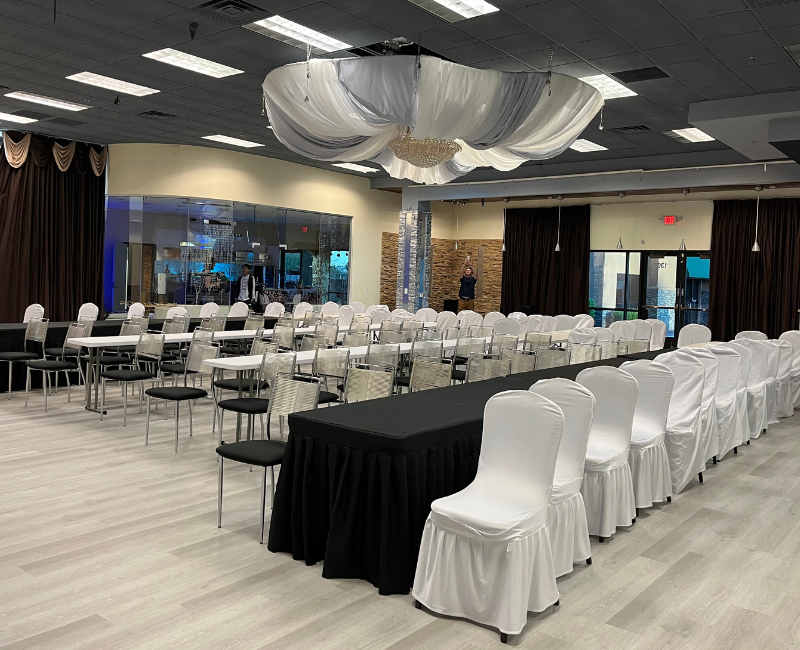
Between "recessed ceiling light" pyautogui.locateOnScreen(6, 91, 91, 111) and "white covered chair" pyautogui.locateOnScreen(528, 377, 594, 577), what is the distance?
393 inches

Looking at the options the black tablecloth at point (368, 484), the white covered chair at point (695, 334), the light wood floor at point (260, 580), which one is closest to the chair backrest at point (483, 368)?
the light wood floor at point (260, 580)

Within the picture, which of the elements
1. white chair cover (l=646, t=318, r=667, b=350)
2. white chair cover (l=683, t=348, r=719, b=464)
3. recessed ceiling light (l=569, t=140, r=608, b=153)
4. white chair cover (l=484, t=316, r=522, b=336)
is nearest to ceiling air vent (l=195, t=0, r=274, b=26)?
white chair cover (l=683, t=348, r=719, b=464)

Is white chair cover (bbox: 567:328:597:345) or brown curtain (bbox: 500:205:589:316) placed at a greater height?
brown curtain (bbox: 500:205:589:316)

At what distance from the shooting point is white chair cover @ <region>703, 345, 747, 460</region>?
7.01 m

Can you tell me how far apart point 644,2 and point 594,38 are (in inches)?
40.9

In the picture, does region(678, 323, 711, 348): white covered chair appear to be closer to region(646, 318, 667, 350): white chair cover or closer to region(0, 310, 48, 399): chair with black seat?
region(646, 318, 667, 350): white chair cover

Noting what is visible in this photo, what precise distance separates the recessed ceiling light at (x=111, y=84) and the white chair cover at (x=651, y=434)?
27.0 ft

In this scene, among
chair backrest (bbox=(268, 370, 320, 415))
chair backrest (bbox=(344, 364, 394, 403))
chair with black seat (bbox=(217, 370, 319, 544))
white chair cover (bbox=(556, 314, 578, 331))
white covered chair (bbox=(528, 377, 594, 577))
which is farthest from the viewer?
white chair cover (bbox=(556, 314, 578, 331))

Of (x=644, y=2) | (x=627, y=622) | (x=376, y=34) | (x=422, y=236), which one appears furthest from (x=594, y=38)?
(x=422, y=236)

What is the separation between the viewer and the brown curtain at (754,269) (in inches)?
614

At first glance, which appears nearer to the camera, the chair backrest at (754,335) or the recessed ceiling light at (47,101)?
the chair backrest at (754,335)

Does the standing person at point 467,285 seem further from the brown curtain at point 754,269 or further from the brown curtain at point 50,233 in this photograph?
the brown curtain at point 50,233

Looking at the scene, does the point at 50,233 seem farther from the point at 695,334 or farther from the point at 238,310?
the point at 695,334

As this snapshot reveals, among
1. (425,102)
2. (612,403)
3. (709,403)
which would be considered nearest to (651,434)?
(612,403)
